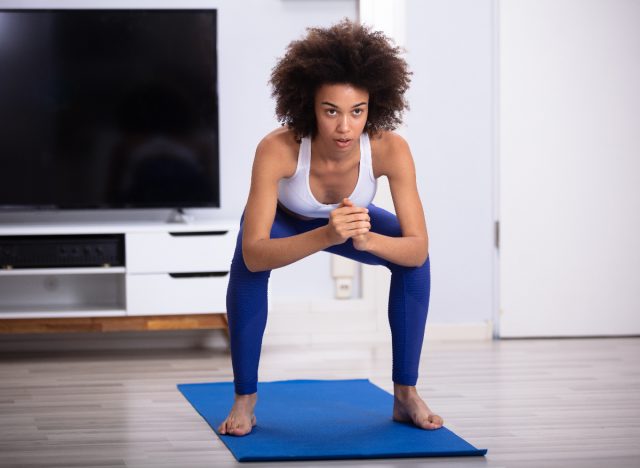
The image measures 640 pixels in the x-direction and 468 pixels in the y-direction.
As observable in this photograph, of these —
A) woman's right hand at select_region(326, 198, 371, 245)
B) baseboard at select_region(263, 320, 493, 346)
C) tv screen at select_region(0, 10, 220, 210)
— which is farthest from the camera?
baseboard at select_region(263, 320, 493, 346)

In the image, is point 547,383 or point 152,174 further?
point 152,174

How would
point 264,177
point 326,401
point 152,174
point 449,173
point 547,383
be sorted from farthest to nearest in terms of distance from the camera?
point 449,173 < point 152,174 < point 547,383 < point 326,401 < point 264,177

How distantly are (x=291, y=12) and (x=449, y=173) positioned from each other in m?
1.00

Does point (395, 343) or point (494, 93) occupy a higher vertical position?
point (494, 93)

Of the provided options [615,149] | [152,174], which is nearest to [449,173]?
[615,149]

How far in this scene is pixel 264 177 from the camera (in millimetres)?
2465

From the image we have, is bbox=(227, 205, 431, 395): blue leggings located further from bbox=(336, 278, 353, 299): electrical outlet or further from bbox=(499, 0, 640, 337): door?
bbox=(499, 0, 640, 337): door

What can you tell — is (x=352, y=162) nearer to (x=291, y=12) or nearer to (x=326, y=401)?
(x=326, y=401)

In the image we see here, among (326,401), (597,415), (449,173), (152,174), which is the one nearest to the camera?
(597,415)

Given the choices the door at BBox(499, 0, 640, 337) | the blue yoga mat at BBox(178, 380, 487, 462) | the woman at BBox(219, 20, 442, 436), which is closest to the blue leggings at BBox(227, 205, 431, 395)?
the woman at BBox(219, 20, 442, 436)

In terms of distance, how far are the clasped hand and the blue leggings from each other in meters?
0.32

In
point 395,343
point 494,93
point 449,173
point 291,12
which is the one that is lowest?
point 395,343

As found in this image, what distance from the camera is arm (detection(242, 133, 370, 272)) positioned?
2385mm

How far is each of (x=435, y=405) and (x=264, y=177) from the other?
972 millimetres
